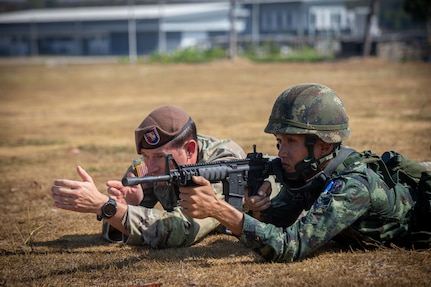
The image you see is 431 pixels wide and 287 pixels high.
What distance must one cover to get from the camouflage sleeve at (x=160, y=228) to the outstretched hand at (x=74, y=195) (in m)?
0.63

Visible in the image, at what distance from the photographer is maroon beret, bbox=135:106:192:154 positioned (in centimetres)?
562

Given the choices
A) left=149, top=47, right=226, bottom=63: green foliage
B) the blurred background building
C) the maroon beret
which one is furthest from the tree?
the maroon beret

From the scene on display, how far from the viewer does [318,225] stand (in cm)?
476

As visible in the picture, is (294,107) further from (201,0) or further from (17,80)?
(201,0)

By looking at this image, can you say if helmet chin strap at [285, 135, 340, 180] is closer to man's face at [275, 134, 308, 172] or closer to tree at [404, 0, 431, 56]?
man's face at [275, 134, 308, 172]

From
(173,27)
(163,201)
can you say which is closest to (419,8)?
(173,27)

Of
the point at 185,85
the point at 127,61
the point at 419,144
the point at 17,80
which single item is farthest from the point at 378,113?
the point at 127,61

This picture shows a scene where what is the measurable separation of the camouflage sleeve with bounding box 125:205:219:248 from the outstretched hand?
24.6 inches

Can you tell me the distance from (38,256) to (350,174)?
274 cm

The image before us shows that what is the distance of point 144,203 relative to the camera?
20.7ft

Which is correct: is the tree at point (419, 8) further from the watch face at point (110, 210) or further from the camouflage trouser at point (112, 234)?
the watch face at point (110, 210)

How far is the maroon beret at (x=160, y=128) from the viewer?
562 cm

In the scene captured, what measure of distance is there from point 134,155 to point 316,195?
6835 mm

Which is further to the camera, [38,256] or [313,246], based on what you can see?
[38,256]
